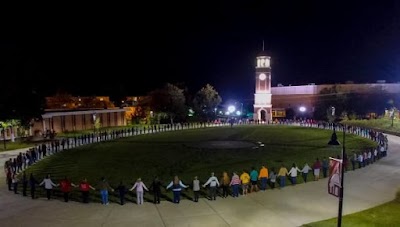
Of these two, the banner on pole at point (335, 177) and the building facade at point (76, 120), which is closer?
the banner on pole at point (335, 177)

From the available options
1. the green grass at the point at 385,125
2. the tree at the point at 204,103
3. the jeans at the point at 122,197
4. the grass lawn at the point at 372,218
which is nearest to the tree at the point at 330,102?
the green grass at the point at 385,125

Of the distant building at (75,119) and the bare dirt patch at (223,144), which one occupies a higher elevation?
the distant building at (75,119)

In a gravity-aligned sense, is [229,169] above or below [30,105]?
below

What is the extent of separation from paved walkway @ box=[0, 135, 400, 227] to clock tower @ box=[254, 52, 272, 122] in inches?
2280

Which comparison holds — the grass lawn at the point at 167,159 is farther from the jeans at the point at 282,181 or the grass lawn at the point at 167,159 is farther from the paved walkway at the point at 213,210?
the jeans at the point at 282,181

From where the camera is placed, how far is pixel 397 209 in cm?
1720

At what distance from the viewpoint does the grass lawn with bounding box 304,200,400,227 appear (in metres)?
15.4

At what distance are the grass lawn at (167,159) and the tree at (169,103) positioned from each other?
98.2 ft

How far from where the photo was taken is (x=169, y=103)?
249 feet

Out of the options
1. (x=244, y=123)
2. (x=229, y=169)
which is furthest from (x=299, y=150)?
(x=244, y=123)

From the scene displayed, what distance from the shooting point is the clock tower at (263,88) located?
260ft

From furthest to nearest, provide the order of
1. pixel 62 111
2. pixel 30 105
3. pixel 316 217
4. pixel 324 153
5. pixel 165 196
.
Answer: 1. pixel 62 111
2. pixel 30 105
3. pixel 324 153
4. pixel 165 196
5. pixel 316 217

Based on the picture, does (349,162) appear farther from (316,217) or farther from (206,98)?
(206,98)

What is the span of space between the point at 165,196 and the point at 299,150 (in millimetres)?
20261
